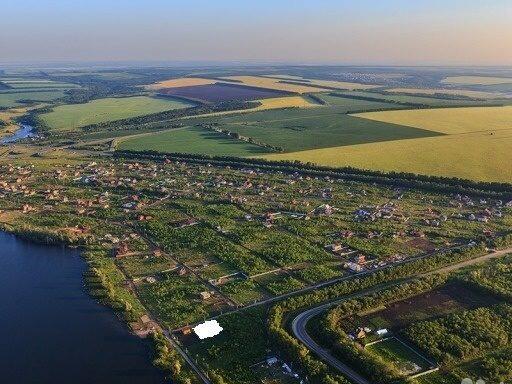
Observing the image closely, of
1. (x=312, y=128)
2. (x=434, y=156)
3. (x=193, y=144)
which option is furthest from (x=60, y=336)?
(x=312, y=128)

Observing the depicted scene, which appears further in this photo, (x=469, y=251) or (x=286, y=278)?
(x=469, y=251)

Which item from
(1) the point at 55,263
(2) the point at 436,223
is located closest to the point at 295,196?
(2) the point at 436,223

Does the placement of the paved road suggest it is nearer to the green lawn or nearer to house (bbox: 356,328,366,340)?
house (bbox: 356,328,366,340)

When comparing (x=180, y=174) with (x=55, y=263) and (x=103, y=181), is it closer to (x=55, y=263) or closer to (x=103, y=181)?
(x=103, y=181)

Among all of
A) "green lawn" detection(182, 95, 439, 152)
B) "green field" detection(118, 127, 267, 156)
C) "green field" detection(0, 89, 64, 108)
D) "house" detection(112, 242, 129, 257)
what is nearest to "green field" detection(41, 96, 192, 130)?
"green field" detection(0, 89, 64, 108)

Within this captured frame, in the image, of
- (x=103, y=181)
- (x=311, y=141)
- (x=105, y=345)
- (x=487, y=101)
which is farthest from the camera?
(x=487, y=101)

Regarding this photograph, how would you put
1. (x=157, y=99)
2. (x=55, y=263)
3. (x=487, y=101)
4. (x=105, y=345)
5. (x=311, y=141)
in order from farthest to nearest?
(x=157, y=99), (x=487, y=101), (x=311, y=141), (x=55, y=263), (x=105, y=345)
